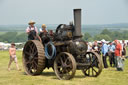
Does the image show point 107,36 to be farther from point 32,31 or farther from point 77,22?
point 77,22

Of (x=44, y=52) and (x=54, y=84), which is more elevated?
(x=44, y=52)

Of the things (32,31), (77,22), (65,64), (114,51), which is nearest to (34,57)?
(32,31)

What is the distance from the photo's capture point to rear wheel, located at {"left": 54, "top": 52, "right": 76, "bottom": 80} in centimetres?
1202

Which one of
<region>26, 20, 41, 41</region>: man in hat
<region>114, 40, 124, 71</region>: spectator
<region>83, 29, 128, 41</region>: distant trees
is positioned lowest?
<region>83, 29, 128, 41</region>: distant trees

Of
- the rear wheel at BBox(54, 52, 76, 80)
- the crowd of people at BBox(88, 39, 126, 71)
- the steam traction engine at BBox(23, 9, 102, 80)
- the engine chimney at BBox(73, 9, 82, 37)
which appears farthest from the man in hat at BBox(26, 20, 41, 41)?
the crowd of people at BBox(88, 39, 126, 71)

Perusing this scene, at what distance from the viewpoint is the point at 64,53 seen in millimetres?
12461

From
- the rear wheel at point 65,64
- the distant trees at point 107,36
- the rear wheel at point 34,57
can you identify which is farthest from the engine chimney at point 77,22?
the distant trees at point 107,36

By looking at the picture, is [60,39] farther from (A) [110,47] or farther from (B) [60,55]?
(A) [110,47]

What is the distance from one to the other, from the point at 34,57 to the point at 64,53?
2.08m

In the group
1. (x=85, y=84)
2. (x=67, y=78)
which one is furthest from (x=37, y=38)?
(x=85, y=84)

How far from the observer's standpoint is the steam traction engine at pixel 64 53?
12693 mm

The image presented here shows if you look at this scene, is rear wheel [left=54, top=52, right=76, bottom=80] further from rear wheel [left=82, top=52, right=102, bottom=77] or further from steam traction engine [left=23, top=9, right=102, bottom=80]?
rear wheel [left=82, top=52, right=102, bottom=77]

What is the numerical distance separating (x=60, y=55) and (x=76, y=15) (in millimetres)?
1784

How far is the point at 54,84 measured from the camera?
1132 centimetres
